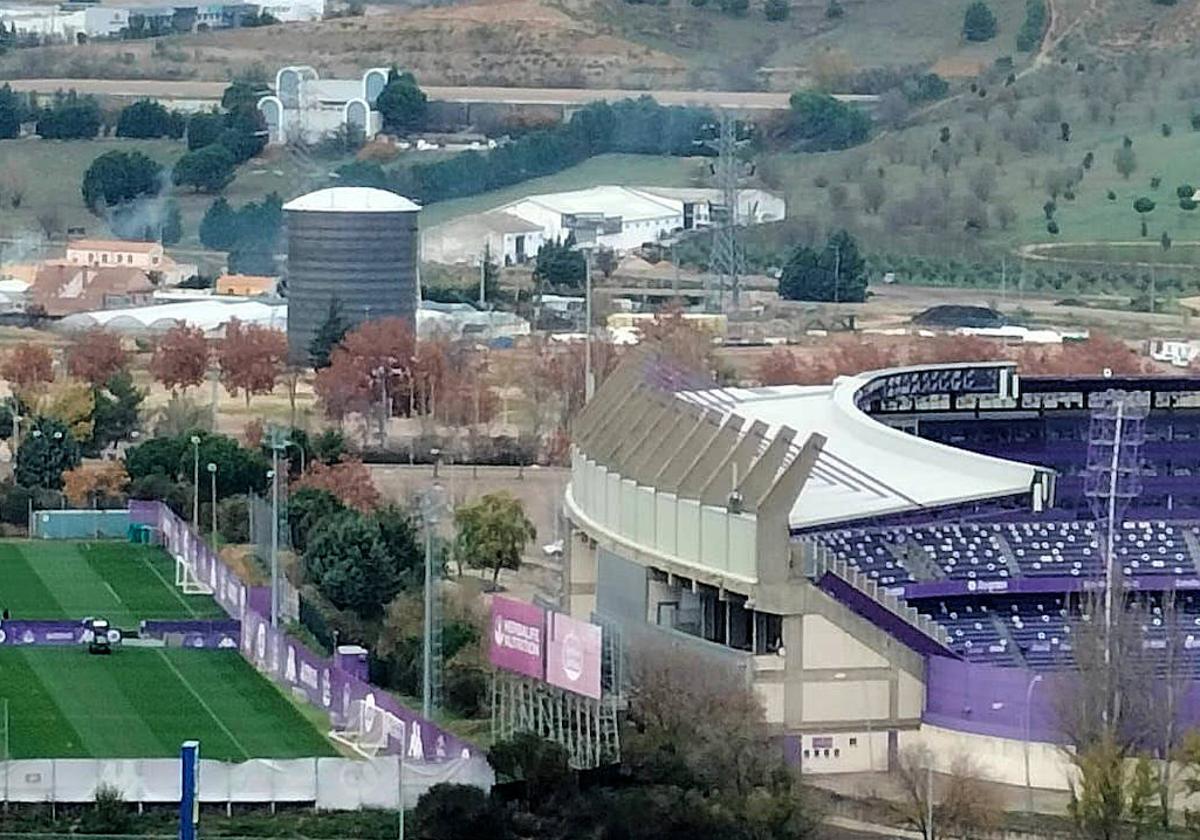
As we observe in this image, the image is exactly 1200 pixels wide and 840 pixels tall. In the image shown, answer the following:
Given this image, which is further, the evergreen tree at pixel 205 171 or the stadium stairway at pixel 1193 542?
the evergreen tree at pixel 205 171

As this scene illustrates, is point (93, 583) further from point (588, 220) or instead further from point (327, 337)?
point (588, 220)

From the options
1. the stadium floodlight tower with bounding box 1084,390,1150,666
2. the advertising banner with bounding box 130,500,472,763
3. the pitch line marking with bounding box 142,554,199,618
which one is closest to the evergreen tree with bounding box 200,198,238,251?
the advertising banner with bounding box 130,500,472,763

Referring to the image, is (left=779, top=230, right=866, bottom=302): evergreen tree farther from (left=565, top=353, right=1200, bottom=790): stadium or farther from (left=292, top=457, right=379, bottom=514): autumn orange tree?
(left=565, top=353, right=1200, bottom=790): stadium

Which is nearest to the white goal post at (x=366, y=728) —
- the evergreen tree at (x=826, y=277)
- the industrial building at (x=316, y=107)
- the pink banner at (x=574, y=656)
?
the pink banner at (x=574, y=656)

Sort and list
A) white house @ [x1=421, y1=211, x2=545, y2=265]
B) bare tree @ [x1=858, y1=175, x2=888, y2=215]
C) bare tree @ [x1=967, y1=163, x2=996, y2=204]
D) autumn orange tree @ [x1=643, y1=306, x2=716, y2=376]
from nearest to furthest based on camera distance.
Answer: autumn orange tree @ [x1=643, y1=306, x2=716, y2=376], white house @ [x1=421, y1=211, x2=545, y2=265], bare tree @ [x1=858, y1=175, x2=888, y2=215], bare tree @ [x1=967, y1=163, x2=996, y2=204]

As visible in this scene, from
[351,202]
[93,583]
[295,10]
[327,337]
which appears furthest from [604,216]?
[93,583]

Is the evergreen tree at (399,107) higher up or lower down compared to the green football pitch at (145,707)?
lower down

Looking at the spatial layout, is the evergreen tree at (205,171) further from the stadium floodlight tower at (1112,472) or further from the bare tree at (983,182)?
the stadium floodlight tower at (1112,472)
